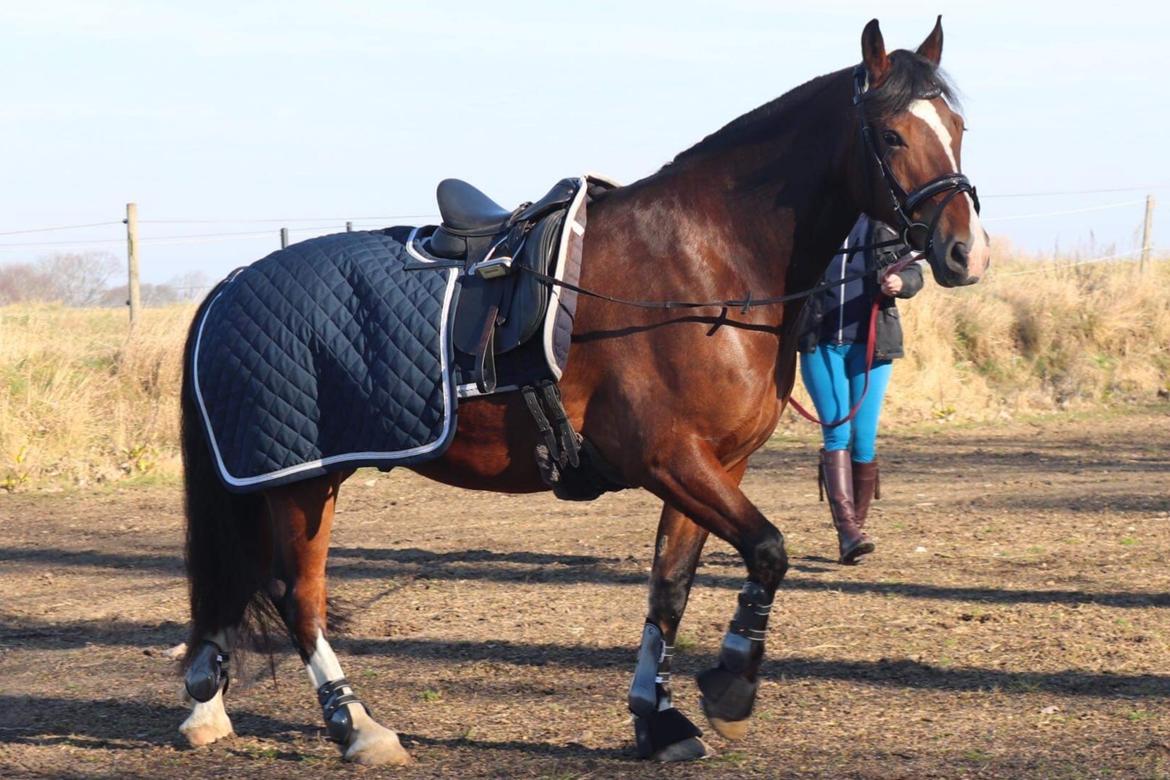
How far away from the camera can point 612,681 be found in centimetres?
530

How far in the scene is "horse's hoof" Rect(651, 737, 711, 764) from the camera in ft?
14.2

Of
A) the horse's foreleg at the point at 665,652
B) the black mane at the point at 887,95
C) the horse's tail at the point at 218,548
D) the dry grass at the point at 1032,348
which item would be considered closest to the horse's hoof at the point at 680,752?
the horse's foreleg at the point at 665,652

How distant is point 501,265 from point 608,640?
2.16 m

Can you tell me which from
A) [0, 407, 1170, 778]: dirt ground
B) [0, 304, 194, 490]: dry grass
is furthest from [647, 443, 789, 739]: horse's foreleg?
[0, 304, 194, 490]: dry grass

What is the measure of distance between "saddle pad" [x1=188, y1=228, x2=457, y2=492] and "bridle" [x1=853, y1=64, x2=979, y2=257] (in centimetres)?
144

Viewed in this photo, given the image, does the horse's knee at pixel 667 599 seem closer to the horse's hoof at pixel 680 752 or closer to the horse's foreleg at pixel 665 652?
the horse's foreleg at pixel 665 652

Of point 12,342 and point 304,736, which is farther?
point 12,342

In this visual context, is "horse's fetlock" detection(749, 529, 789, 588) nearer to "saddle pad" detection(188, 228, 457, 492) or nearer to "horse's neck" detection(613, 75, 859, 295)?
"horse's neck" detection(613, 75, 859, 295)

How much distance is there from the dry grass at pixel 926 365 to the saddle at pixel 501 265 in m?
7.42

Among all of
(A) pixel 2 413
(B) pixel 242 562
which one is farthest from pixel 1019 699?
(A) pixel 2 413

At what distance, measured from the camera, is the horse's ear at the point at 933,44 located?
4453mm

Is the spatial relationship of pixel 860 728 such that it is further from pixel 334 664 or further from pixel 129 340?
pixel 129 340

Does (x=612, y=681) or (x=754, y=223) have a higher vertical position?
(x=754, y=223)

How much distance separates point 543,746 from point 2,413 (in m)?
8.14
